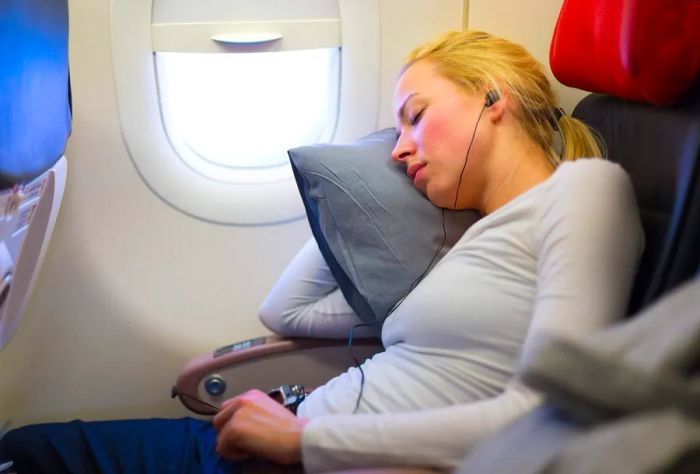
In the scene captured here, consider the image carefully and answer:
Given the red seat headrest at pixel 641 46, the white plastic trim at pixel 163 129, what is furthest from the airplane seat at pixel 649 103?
the white plastic trim at pixel 163 129

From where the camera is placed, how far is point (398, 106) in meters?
1.33

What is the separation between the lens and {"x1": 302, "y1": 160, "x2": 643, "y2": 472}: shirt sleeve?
2.88 ft

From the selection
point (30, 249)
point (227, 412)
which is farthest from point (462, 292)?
point (30, 249)

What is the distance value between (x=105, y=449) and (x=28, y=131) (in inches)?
24.2

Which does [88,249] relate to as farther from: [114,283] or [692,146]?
[692,146]

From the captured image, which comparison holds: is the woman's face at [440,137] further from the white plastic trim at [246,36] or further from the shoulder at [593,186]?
the white plastic trim at [246,36]

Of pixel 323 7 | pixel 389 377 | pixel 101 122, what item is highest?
pixel 323 7

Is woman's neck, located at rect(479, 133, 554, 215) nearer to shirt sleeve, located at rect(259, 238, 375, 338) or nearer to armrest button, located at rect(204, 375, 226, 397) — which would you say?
shirt sleeve, located at rect(259, 238, 375, 338)

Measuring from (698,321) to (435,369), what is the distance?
0.62m

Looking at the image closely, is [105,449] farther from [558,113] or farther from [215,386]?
[558,113]

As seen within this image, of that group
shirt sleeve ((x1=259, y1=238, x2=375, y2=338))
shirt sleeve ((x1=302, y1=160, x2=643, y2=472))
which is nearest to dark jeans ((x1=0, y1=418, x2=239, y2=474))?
shirt sleeve ((x1=259, y1=238, x2=375, y2=338))

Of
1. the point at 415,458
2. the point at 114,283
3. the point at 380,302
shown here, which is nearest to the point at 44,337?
the point at 114,283

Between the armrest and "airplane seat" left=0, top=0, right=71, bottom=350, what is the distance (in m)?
0.39

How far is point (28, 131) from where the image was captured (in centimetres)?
100
